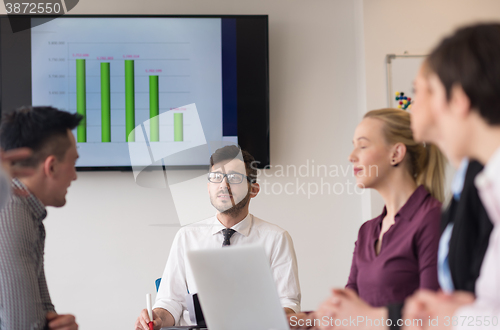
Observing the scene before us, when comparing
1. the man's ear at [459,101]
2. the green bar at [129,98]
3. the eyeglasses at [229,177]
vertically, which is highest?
the green bar at [129,98]

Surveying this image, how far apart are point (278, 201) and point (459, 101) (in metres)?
2.14

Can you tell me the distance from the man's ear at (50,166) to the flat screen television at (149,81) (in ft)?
4.59

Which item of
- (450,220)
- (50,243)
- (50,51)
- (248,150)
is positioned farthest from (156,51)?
(450,220)

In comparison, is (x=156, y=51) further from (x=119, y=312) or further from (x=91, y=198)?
(x=119, y=312)

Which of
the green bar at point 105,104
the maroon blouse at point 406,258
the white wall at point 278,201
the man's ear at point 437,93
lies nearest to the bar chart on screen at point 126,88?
the green bar at point 105,104

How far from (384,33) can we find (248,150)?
1119 millimetres

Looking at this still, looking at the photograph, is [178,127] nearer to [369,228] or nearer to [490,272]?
[369,228]

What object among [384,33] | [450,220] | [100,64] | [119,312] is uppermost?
[384,33]

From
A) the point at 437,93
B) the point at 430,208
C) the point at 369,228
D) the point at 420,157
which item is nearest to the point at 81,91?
the point at 369,228

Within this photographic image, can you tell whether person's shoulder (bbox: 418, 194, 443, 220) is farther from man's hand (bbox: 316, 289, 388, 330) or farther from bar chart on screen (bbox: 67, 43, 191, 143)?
bar chart on screen (bbox: 67, 43, 191, 143)

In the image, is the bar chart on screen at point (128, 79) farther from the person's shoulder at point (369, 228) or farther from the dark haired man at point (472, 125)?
the dark haired man at point (472, 125)

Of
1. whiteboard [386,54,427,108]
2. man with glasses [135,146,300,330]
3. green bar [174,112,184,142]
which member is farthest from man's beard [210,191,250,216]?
whiteboard [386,54,427,108]

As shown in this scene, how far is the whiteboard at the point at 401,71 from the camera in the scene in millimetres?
2881

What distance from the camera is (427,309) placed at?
881 mm
